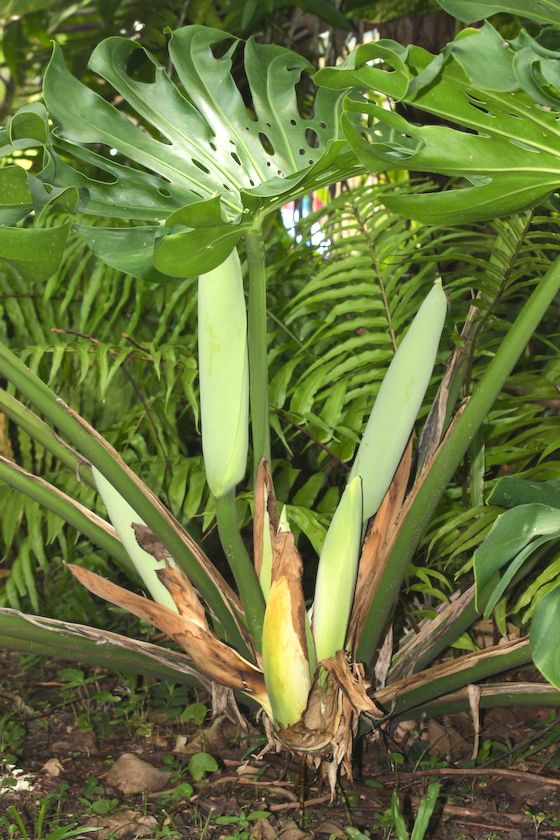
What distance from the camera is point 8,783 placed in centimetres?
114

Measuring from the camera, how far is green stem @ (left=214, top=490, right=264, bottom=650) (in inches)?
39.3

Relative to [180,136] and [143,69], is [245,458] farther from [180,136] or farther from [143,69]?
[143,69]

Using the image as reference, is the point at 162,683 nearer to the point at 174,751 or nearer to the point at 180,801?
the point at 174,751

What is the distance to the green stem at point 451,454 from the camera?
90 centimetres

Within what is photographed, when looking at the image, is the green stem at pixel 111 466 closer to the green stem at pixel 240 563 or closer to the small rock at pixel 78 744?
the green stem at pixel 240 563

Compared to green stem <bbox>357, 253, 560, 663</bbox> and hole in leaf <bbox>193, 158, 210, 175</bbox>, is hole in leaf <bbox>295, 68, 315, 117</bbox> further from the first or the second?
green stem <bbox>357, 253, 560, 663</bbox>

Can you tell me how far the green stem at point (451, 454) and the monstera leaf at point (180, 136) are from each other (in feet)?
0.78

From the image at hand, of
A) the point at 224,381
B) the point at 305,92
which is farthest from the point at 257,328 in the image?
the point at 305,92

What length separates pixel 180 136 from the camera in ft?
3.47

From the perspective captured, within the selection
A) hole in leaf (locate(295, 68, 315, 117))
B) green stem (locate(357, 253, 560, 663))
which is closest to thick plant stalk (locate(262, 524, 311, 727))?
green stem (locate(357, 253, 560, 663))

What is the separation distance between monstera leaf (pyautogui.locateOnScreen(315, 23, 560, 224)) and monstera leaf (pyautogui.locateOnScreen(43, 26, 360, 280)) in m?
0.14

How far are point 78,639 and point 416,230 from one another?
80cm

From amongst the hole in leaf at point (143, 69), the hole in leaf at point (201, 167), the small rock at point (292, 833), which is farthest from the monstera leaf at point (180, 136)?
the hole in leaf at point (143, 69)

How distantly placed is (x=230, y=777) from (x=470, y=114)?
839mm
